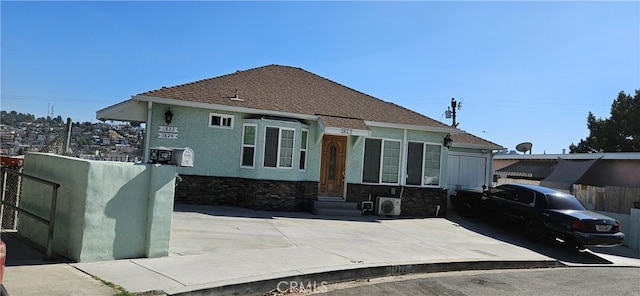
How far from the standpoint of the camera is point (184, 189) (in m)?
14.6

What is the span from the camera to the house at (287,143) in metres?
14.7

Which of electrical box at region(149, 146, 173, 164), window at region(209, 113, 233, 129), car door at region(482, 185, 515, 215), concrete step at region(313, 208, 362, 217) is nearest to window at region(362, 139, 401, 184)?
concrete step at region(313, 208, 362, 217)

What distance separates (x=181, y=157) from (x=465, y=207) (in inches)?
518

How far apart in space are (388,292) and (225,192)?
8928mm

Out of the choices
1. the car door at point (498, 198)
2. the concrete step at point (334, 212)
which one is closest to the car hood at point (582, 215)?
the car door at point (498, 198)

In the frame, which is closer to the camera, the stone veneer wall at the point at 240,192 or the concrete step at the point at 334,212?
the stone veneer wall at the point at 240,192

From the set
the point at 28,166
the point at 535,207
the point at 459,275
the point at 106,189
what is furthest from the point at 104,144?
the point at 535,207

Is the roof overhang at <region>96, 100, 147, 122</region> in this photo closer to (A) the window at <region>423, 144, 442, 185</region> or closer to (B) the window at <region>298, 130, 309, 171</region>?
(B) the window at <region>298, 130, 309, 171</region>

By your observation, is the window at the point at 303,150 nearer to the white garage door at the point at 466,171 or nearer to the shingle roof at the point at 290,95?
the shingle roof at the point at 290,95

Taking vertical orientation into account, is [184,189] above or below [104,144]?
below

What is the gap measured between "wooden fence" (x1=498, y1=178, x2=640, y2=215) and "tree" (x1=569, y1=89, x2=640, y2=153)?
802 inches

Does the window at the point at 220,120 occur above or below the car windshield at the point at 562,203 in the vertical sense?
above

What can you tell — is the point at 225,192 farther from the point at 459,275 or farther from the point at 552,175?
the point at 552,175

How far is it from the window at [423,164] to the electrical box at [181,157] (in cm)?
1104
